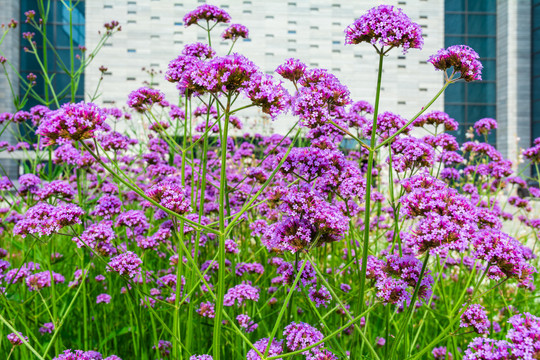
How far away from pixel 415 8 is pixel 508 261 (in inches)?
1388

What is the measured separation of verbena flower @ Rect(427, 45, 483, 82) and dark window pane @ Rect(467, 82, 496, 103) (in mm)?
34474

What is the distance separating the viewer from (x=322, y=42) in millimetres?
31375

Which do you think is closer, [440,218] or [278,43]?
[440,218]

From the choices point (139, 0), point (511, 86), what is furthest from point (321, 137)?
point (511, 86)

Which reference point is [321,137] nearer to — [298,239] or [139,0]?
[298,239]

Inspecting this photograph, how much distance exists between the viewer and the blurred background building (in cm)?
3005

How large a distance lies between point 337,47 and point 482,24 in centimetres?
1251

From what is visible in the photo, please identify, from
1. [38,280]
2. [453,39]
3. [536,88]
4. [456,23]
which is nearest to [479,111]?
[536,88]

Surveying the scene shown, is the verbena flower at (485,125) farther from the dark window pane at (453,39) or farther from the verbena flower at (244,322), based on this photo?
the dark window pane at (453,39)

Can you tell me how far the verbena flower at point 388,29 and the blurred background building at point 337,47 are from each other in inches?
1115

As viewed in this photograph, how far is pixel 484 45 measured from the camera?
33219mm

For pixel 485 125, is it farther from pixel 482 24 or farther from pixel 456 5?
pixel 456 5

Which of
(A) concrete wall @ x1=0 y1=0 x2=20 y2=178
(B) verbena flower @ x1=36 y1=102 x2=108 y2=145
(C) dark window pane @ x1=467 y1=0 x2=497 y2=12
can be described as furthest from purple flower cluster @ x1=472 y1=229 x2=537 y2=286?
(C) dark window pane @ x1=467 y1=0 x2=497 y2=12

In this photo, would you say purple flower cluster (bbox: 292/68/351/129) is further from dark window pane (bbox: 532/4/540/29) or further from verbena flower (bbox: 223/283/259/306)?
dark window pane (bbox: 532/4/540/29)
